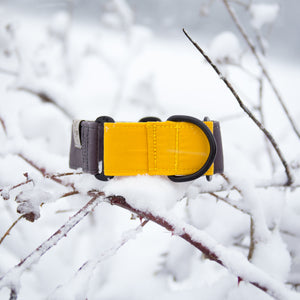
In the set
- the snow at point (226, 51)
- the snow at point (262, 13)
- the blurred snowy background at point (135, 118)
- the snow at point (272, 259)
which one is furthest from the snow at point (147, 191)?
the snow at point (262, 13)

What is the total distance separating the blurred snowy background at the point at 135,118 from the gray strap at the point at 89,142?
37 mm

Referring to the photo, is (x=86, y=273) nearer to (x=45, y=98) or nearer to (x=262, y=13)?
(x=45, y=98)

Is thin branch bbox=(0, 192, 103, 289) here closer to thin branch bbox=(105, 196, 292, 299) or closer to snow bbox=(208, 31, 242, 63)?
thin branch bbox=(105, 196, 292, 299)

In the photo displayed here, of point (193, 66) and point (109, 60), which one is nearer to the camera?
point (193, 66)

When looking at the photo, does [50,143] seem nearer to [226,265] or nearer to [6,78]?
[6,78]

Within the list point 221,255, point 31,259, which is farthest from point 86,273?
point 221,255

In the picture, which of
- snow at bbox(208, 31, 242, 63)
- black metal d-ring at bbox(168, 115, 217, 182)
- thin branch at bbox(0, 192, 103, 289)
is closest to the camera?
thin branch at bbox(0, 192, 103, 289)

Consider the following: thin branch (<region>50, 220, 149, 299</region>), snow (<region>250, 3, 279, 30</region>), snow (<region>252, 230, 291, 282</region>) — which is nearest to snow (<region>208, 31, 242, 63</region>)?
snow (<region>250, 3, 279, 30</region>)

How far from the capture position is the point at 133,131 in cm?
55

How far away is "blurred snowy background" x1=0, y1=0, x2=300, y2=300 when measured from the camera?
0.59m

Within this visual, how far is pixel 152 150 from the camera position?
55 centimetres

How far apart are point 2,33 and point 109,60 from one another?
643 millimetres

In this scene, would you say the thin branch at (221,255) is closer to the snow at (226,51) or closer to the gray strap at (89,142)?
the gray strap at (89,142)

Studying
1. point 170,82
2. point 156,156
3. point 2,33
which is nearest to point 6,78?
point 2,33
